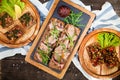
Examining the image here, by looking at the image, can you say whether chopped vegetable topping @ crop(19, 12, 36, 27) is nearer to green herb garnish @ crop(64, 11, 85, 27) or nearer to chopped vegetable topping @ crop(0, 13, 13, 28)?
chopped vegetable topping @ crop(0, 13, 13, 28)

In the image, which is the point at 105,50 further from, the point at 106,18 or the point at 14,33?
the point at 14,33

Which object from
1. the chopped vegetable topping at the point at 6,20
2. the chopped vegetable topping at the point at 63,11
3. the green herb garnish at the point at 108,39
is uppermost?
the chopped vegetable topping at the point at 63,11

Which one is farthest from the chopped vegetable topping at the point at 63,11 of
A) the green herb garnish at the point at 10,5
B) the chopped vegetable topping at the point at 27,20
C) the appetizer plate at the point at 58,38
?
the green herb garnish at the point at 10,5

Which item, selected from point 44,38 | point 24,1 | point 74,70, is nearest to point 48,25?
point 44,38

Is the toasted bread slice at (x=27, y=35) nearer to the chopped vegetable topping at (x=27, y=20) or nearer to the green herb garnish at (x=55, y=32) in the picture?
the chopped vegetable topping at (x=27, y=20)

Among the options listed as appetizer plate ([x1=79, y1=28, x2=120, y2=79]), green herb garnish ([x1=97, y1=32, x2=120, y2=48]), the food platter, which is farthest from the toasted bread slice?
green herb garnish ([x1=97, y1=32, x2=120, y2=48])

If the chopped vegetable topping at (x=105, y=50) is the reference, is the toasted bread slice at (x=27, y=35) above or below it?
above

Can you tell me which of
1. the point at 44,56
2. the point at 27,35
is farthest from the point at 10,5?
the point at 44,56

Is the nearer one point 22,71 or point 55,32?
point 55,32
